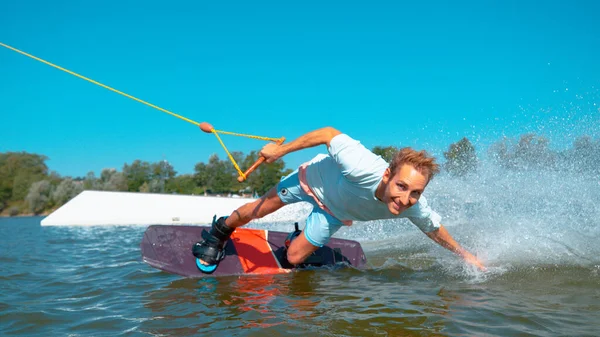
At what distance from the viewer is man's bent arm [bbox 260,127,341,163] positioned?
3.79 meters

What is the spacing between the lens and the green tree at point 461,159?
966 cm

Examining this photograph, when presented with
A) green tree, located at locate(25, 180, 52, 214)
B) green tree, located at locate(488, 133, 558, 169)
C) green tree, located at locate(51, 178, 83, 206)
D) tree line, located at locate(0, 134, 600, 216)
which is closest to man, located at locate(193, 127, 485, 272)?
green tree, located at locate(488, 133, 558, 169)

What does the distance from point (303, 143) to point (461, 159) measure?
7.84 m

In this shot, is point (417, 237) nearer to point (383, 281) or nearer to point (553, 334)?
point (383, 281)

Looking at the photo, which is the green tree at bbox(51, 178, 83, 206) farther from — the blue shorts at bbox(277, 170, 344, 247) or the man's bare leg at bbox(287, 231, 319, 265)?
the blue shorts at bbox(277, 170, 344, 247)

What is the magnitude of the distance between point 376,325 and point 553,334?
A: 1.13 metres

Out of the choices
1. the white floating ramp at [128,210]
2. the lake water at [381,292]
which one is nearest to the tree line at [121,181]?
the white floating ramp at [128,210]

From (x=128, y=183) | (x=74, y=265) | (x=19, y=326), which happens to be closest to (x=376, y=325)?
(x=19, y=326)

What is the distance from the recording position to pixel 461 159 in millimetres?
10531

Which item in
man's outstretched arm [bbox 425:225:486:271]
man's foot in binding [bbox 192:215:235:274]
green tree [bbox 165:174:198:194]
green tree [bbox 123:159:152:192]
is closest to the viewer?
man's outstretched arm [bbox 425:225:486:271]

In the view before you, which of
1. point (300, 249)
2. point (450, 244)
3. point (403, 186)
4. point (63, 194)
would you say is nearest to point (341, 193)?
point (403, 186)

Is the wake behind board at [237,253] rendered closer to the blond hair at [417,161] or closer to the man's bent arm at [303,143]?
the man's bent arm at [303,143]

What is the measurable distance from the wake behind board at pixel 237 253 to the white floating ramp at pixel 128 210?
20.1m

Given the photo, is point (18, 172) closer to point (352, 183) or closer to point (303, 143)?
point (303, 143)
